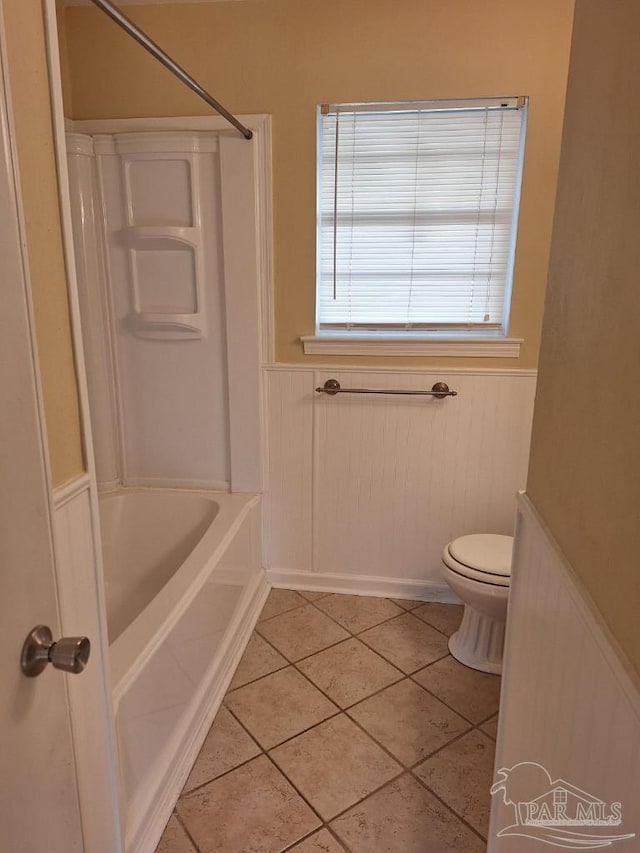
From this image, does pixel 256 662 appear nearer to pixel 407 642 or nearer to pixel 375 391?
pixel 407 642

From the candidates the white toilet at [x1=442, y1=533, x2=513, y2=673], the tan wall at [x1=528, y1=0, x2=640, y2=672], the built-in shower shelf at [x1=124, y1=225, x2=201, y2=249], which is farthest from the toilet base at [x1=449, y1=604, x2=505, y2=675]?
the built-in shower shelf at [x1=124, y1=225, x2=201, y2=249]

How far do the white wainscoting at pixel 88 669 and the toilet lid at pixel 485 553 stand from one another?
1.34 m

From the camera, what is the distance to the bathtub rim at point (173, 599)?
57.2 inches

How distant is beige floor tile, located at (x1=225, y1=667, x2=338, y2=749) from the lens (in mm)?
1889

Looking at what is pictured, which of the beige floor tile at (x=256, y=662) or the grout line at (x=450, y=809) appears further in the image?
the beige floor tile at (x=256, y=662)

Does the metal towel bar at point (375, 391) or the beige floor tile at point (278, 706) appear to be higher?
the metal towel bar at point (375, 391)

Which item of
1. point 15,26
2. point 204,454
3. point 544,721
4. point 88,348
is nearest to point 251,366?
point 204,454

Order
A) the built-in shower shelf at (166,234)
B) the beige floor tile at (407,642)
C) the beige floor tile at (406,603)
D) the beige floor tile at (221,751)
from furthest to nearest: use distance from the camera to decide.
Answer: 1. the beige floor tile at (406,603)
2. the built-in shower shelf at (166,234)
3. the beige floor tile at (407,642)
4. the beige floor tile at (221,751)

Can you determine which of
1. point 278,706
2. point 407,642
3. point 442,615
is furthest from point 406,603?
point 278,706

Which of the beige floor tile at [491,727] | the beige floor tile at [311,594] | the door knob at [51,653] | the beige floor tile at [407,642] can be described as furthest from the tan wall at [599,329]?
the beige floor tile at [311,594]

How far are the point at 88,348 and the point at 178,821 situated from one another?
177 centimetres

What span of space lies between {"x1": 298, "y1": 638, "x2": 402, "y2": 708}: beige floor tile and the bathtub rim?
57cm

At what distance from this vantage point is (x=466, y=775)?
5.65 ft

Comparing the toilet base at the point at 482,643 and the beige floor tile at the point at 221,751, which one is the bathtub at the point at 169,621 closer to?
the beige floor tile at the point at 221,751
